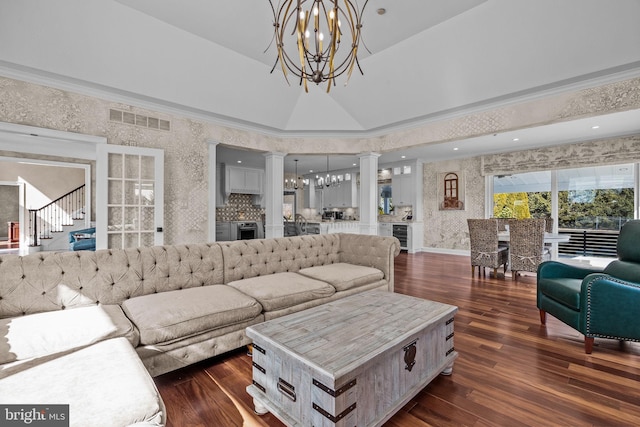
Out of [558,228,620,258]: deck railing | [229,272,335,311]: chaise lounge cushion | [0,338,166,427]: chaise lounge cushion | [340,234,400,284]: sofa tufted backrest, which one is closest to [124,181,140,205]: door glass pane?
[229,272,335,311]: chaise lounge cushion

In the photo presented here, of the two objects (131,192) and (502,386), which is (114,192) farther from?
(502,386)

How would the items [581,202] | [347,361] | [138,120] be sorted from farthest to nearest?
[581,202] → [138,120] → [347,361]

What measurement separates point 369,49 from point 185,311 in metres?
3.71

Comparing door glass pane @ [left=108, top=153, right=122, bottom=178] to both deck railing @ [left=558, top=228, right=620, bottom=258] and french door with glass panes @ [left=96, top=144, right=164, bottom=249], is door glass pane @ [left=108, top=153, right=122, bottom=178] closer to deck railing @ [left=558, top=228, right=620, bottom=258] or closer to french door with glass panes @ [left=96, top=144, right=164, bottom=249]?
french door with glass panes @ [left=96, top=144, right=164, bottom=249]

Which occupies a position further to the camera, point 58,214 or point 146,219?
point 58,214

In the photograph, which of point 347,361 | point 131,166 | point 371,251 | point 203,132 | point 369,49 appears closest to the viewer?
point 347,361

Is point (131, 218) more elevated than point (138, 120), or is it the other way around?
point (138, 120)

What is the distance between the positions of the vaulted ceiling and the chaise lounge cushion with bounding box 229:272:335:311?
9.25ft

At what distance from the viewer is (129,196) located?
3.89 metres

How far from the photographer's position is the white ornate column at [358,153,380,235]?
5684 millimetres

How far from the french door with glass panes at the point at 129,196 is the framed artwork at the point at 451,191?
23.5 feet

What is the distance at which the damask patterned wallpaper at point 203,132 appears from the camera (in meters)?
3.25

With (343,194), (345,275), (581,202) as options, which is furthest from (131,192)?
(581,202)

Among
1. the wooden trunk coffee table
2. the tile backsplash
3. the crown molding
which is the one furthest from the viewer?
the tile backsplash
